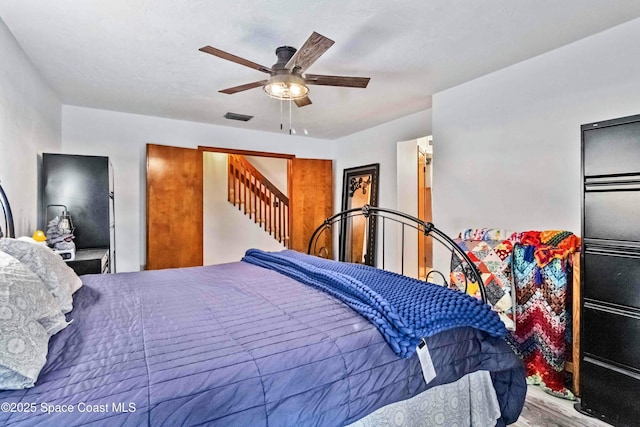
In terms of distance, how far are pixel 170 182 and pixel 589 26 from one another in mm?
4503

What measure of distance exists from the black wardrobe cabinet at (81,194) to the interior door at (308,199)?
9.34 feet

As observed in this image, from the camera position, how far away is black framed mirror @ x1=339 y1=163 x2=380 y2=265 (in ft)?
16.3

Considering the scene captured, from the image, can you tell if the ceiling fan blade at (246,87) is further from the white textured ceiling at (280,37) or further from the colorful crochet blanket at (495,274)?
the colorful crochet blanket at (495,274)

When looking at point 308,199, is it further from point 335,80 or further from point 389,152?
point 335,80

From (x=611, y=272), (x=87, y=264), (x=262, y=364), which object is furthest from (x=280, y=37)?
(x=611, y=272)

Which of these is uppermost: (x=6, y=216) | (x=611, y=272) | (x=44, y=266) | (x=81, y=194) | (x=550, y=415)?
(x=81, y=194)

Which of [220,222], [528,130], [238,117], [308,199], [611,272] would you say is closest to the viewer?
[611,272]

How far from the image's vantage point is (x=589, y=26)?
2.28m

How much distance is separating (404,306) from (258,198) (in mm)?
5292

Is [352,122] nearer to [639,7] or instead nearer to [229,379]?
[639,7]

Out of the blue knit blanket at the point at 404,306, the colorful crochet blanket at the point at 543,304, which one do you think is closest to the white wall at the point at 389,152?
the colorful crochet blanket at the point at 543,304

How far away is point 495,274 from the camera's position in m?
2.64

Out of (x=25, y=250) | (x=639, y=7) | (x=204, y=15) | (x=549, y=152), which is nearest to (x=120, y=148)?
(x=204, y=15)

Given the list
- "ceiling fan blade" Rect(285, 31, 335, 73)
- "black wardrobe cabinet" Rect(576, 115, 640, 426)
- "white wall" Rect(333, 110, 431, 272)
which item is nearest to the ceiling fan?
"ceiling fan blade" Rect(285, 31, 335, 73)
